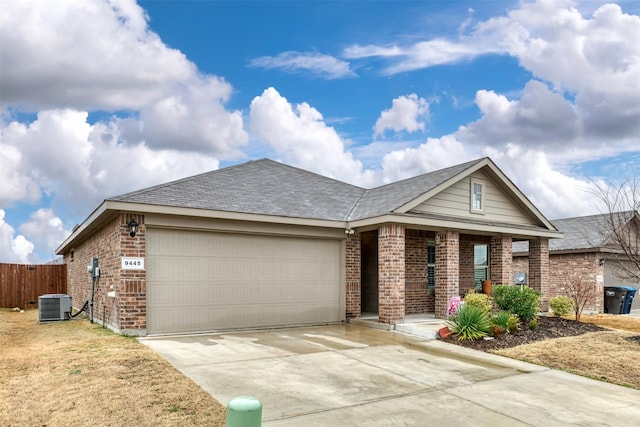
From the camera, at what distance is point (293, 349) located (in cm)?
931

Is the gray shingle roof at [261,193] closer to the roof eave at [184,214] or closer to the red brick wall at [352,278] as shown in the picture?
the roof eave at [184,214]

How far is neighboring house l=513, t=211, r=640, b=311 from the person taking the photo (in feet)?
64.3

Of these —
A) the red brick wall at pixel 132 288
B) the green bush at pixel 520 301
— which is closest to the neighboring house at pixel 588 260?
the green bush at pixel 520 301

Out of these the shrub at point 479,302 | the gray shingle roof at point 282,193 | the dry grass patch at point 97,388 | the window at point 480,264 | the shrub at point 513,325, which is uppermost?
the gray shingle roof at point 282,193

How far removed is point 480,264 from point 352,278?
17.4ft

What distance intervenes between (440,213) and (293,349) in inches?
259

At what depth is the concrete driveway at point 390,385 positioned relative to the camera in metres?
5.64

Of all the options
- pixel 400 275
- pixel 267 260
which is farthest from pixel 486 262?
pixel 267 260

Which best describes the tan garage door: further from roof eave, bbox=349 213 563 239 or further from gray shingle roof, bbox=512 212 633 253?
gray shingle roof, bbox=512 212 633 253

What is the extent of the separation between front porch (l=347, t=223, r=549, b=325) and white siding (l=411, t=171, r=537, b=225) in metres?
0.63

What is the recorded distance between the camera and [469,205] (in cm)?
1455

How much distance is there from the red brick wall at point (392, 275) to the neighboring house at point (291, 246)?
28 millimetres

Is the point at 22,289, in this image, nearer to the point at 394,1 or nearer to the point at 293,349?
the point at 293,349

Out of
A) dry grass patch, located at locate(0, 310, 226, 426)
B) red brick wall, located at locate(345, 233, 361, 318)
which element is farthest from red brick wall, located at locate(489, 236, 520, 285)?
dry grass patch, located at locate(0, 310, 226, 426)
